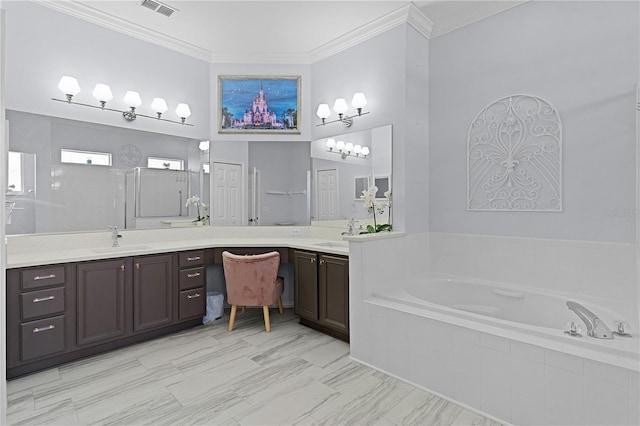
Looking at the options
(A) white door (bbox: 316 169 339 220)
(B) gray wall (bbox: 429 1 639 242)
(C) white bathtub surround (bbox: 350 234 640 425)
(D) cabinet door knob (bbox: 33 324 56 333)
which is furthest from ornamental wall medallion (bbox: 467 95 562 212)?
(D) cabinet door knob (bbox: 33 324 56 333)

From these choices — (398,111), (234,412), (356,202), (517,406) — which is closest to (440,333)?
(517,406)

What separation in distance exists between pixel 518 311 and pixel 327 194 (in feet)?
6.78

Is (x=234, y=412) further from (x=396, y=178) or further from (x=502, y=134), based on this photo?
(x=502, y=134)

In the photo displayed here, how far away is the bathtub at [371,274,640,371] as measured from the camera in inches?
64.7

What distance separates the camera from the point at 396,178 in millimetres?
3100

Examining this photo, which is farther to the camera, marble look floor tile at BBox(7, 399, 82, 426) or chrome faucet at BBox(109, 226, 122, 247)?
chrome faucet at BBox(109, 226, 122, 247)

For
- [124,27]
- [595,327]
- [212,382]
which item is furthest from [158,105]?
[595,327]

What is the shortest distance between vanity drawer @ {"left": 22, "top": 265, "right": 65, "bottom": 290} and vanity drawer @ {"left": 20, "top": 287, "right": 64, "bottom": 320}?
48mm

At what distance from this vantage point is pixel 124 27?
326cm

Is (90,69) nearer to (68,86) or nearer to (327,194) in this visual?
(68,86)

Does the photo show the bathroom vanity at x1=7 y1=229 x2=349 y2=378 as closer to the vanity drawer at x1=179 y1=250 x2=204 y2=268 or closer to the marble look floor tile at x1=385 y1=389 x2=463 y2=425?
the vanity drawer at x1=179 y1=250 x2=204 y2=268

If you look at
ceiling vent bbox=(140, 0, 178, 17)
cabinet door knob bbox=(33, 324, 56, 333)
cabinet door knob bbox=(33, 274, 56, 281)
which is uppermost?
ceiling vent bbox=(140, 0, 178, 17)

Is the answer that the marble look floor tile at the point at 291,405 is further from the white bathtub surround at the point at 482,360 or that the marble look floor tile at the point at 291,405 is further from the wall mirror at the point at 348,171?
the wall mirror at the point at 348,171

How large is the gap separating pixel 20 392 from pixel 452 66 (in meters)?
4.15
